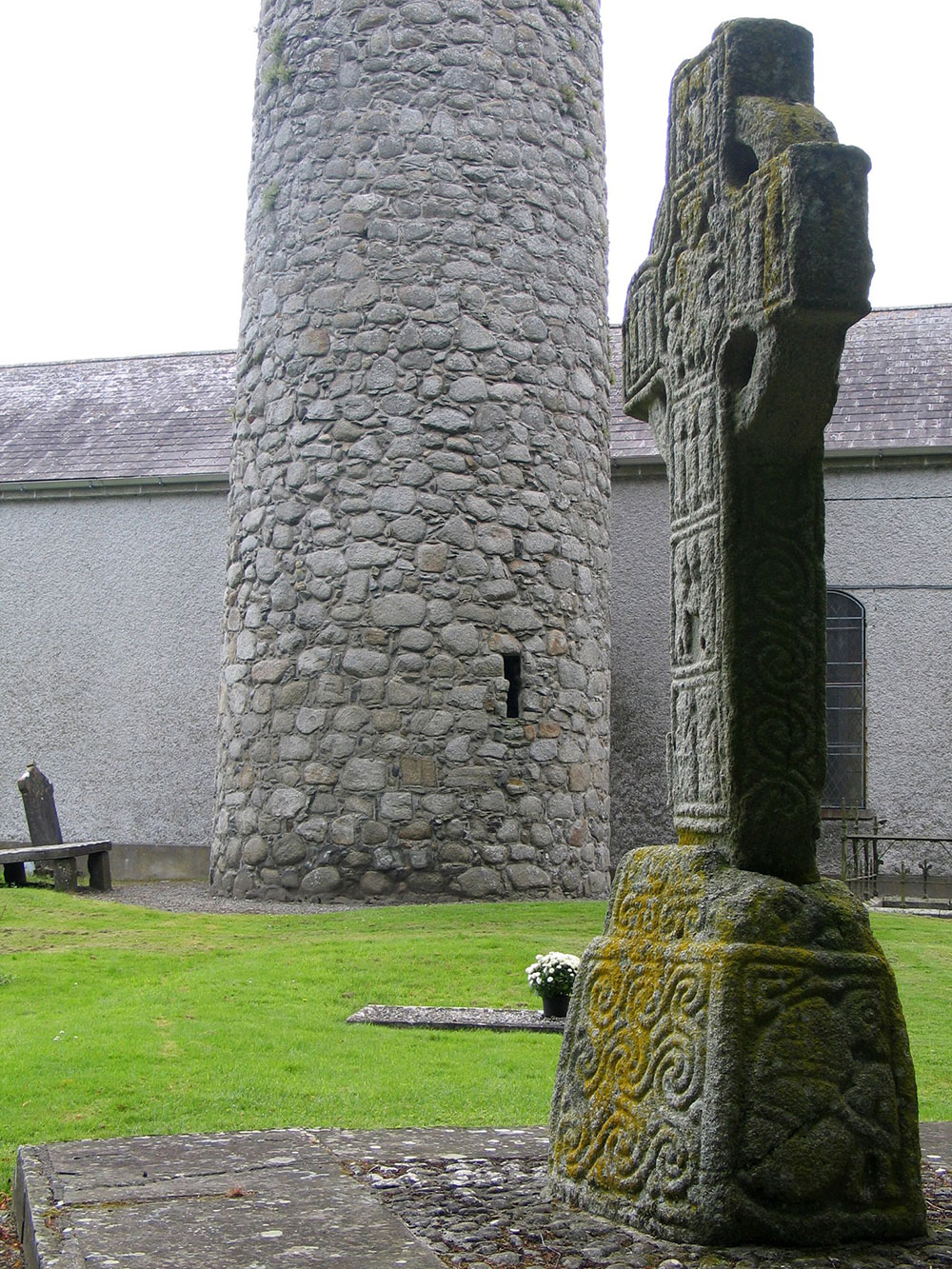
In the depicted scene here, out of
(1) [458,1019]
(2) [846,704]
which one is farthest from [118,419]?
(1) [458,1019]

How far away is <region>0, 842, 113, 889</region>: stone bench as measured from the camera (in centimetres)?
1136

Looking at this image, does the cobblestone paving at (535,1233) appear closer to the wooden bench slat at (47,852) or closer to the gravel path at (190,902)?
the gravel path at (190,902)

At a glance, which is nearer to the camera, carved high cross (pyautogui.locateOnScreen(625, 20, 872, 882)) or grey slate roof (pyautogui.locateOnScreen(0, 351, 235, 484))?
carved high cross (pyautogui.locateOnScreen(625, 20, 872, 882))

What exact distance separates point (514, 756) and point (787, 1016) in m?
8.10

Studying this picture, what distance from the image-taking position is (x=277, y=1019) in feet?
20.1

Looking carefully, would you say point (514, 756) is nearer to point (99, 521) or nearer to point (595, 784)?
point (595, 784)

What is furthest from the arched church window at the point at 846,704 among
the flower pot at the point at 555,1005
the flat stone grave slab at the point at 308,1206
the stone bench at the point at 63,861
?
the flat stone grave slab at the point at 308,1206

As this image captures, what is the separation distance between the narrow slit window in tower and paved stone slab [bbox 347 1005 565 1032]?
4.93 metres

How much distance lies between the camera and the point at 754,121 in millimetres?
3404

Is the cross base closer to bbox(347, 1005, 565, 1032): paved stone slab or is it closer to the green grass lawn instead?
the green grass lawn

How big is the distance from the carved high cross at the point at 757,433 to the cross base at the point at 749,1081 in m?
0.21

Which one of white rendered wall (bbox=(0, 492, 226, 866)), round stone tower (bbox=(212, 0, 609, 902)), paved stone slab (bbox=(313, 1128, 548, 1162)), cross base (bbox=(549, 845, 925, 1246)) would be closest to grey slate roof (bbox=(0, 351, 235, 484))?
white rendered wall (bbox=(0, 492, 226, 866))

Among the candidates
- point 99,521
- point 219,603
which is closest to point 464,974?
point 219,603

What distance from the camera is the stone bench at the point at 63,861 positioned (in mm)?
11359
